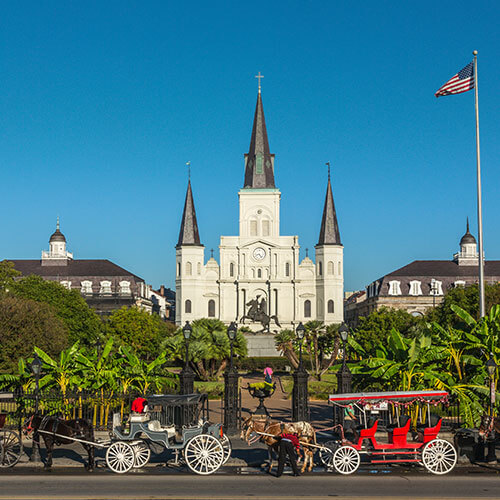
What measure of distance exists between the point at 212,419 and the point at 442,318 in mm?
36889

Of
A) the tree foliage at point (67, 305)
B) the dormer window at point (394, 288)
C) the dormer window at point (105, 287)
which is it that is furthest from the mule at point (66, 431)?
the dormer window at point (394, 288)

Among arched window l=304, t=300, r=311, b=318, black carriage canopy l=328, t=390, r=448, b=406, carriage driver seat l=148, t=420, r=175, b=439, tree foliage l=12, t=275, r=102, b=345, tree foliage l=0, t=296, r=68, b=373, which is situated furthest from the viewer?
arched window l=304, t=300, r=311, b=318

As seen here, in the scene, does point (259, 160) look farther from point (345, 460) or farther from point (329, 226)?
point (345, 460)

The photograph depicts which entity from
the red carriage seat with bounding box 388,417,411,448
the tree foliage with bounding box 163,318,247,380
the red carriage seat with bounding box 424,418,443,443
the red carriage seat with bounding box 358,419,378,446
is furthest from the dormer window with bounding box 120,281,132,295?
the red carriage seat with bounding box 424,418,443,443

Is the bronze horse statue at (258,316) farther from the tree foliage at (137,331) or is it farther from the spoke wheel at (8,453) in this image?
the spoke wheel at (8,453)

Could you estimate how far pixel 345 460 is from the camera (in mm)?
15195

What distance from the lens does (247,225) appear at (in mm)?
99000

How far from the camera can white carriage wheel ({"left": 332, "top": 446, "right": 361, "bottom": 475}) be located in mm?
15195

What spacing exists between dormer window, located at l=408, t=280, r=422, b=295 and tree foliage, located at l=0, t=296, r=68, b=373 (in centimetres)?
7564

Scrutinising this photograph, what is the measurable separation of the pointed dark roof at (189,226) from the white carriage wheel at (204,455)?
3237 inches

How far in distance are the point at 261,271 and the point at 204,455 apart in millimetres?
83161

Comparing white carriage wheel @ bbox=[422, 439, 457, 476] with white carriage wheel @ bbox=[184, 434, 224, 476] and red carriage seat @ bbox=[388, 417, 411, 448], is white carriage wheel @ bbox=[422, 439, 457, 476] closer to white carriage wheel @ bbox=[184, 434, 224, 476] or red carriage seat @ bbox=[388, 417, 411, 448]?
red carriage seat @ bbox=[388, 417, 411, 448]

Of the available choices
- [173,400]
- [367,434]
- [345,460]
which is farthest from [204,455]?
[367,434]

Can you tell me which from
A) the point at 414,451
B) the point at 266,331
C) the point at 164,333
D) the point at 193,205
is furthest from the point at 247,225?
the point at 414,451
